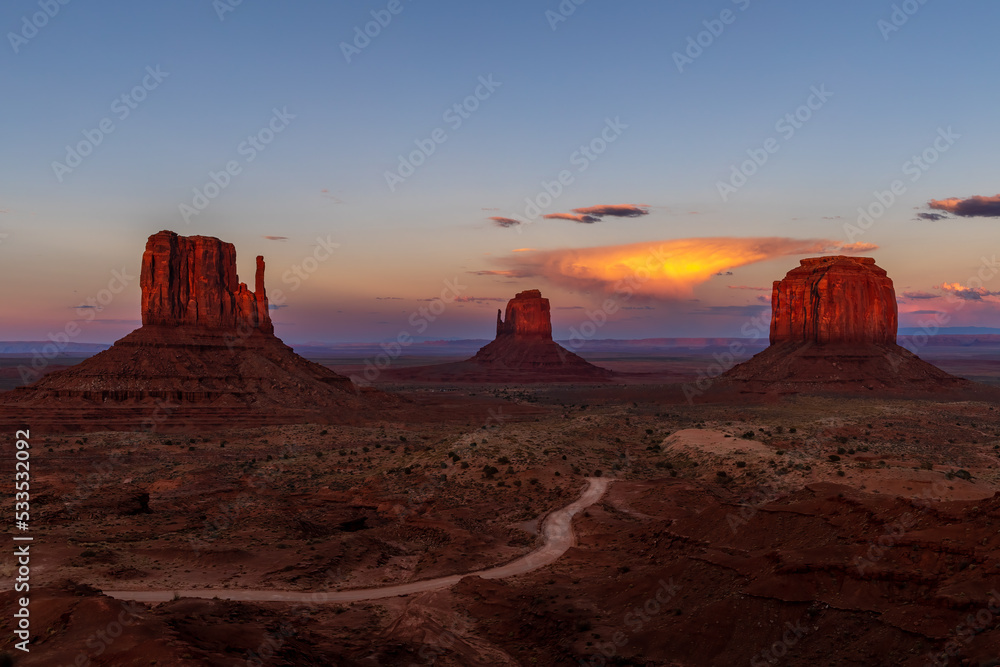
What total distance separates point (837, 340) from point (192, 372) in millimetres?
99125

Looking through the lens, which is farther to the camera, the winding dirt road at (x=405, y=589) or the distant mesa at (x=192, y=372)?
the distant mesa at (x=192, y=372)

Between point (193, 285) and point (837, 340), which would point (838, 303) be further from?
point (193, 285)

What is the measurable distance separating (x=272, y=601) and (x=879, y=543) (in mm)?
21867

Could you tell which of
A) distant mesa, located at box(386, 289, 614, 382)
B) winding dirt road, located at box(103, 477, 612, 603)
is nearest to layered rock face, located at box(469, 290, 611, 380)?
distant mesa, located at box(386, 289, 614, 382)

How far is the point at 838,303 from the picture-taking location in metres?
111

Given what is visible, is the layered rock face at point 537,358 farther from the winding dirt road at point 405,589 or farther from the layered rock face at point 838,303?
the winding dirt road at point 405,589

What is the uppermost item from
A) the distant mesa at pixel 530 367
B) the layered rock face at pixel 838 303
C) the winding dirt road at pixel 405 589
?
the layered rock face at pixel 838 303

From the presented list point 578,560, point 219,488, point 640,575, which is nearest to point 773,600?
point 640,575

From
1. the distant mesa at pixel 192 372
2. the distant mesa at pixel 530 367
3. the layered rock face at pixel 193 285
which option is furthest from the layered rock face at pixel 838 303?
the layered rock face at pixel 193 285

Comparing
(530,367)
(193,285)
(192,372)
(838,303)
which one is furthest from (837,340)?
(193,285)

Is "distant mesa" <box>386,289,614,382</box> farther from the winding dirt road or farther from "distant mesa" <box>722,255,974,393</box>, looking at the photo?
the winding dirt road

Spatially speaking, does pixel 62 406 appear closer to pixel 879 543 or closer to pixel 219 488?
pixel 219 488

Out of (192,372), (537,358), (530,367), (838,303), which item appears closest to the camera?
(192,372)

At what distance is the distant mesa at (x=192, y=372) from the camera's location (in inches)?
3142
